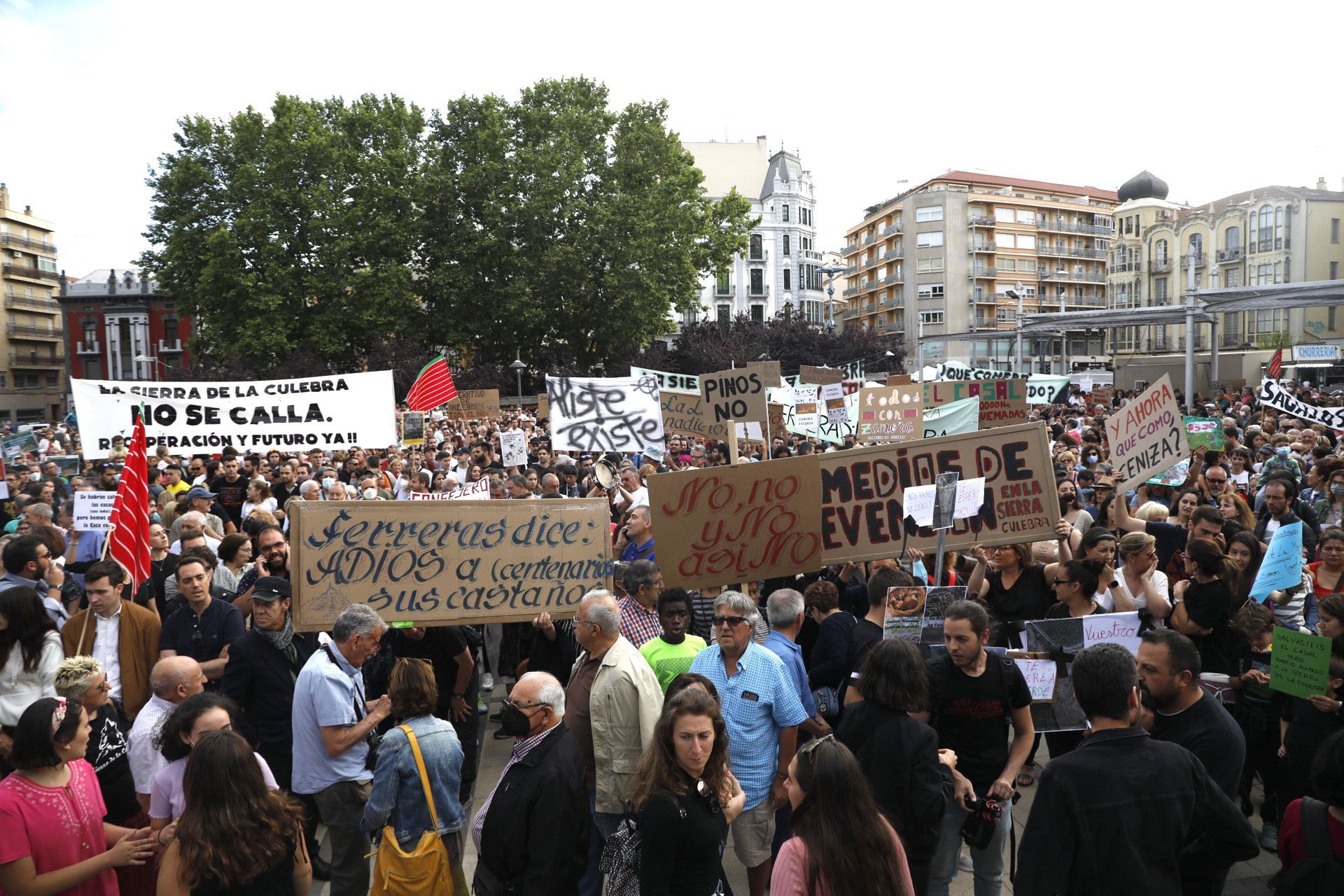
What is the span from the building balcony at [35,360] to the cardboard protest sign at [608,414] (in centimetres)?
7737

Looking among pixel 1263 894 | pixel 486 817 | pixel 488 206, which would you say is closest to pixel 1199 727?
pixel 1263 894

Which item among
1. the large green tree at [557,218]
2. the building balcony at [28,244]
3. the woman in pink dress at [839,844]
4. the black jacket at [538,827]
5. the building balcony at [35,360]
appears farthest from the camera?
the building balcony at [28,244]

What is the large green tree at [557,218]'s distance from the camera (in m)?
40.9

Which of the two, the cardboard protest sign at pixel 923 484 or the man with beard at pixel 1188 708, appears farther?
the cardboard protest sign at pixel 923 484

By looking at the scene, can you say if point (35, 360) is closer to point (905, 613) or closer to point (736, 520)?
point (736, 520)

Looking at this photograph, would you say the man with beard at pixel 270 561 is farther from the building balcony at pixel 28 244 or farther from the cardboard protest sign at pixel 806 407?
the building balcony at pixel 28 244

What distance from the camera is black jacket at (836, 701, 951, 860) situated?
368cm

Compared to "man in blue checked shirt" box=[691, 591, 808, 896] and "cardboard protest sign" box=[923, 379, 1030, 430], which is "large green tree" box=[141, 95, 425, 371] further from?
"man in blue checked shirt" box=[691, 591, 808, 896]

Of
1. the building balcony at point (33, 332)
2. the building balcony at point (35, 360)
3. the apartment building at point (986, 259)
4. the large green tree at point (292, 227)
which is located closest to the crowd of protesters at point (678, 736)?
the large green tree at point (292, 227)

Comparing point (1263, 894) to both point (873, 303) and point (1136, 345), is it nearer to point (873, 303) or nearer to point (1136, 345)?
point (1136, 345)

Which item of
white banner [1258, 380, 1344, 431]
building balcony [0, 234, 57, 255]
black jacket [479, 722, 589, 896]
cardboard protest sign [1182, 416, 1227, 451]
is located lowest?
black jacket [479, 722, 589, 896]

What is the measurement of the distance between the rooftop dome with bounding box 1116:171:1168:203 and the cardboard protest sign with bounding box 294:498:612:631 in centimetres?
8831

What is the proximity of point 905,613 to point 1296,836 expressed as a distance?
6.34 ft

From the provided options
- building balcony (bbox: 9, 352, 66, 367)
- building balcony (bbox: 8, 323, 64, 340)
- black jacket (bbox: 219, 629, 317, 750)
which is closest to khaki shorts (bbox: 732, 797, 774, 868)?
black jacket (bbox: 219, 629, 317, 750)
